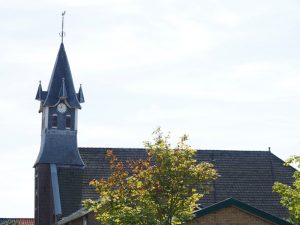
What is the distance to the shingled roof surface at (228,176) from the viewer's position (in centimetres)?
4569

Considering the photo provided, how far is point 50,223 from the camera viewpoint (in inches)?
1887

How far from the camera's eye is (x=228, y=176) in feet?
159

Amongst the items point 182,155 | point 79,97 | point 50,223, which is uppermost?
point 79,97

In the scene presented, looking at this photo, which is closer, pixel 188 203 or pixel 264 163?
pixel 188 203

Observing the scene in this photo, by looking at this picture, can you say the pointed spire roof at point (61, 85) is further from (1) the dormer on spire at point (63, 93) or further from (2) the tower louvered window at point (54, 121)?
(2) the tower louvered window at point (54, 121)

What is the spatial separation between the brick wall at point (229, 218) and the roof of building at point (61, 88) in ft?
76.2

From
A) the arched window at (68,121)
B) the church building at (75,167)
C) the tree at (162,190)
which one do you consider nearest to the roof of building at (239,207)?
the tree at (162,190)

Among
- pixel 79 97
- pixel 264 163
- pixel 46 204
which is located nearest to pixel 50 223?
pixel 46 204

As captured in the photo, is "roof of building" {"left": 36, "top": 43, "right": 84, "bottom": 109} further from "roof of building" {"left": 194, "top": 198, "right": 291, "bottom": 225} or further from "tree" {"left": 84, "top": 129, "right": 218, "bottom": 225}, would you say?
"tree" {"left": 84, "top": 129, "right": 218, "bottom": 225}

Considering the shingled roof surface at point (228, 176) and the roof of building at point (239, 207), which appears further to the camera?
the shingled roof surface at point (228, 176)

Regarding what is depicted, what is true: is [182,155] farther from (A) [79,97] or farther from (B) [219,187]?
(A) [79,97]

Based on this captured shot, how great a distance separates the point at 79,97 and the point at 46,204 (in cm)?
770

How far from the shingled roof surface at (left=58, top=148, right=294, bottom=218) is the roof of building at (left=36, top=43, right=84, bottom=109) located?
4039mm

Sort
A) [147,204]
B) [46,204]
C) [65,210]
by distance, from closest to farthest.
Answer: [147,204]
[65,210]
[46,204]
